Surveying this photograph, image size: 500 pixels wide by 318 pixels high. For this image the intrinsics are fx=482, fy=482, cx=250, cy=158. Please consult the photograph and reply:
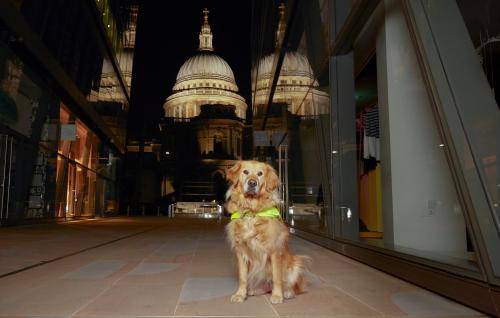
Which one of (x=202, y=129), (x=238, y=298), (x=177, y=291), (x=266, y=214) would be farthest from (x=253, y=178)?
(x=202, y=129)

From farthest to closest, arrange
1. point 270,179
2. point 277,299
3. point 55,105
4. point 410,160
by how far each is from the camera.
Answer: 1. point 55,105
2. point 410,160
3. point 270,179
4. point 277,299

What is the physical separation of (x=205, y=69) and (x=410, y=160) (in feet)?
304

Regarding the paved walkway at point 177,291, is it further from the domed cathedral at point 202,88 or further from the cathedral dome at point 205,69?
the cathedral dome at point 205,69

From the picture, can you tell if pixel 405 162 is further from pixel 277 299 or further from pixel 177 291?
pixel 177 291

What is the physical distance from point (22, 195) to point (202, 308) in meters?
14.4

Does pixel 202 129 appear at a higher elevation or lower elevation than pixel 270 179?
higher

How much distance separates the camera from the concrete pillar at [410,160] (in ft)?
13.7

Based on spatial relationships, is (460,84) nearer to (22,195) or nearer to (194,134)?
(22,195)

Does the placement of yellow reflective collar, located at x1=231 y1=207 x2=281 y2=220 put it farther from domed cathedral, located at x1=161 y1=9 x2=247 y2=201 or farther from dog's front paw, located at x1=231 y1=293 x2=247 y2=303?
domed cathedral, located at x1=161 y1=9 x2=247 y2=201

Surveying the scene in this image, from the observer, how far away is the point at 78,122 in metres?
24.2

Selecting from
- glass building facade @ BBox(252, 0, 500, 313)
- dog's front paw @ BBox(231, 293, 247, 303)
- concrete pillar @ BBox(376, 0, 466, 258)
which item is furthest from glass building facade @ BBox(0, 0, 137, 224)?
dog's front paw @ BBox(231, 293, 247, 303)

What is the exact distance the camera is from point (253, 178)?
4016 millimetres

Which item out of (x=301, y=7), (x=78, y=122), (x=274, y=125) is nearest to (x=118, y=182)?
(x=78, y=122)

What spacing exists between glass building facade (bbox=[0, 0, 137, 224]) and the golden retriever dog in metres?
11.7
